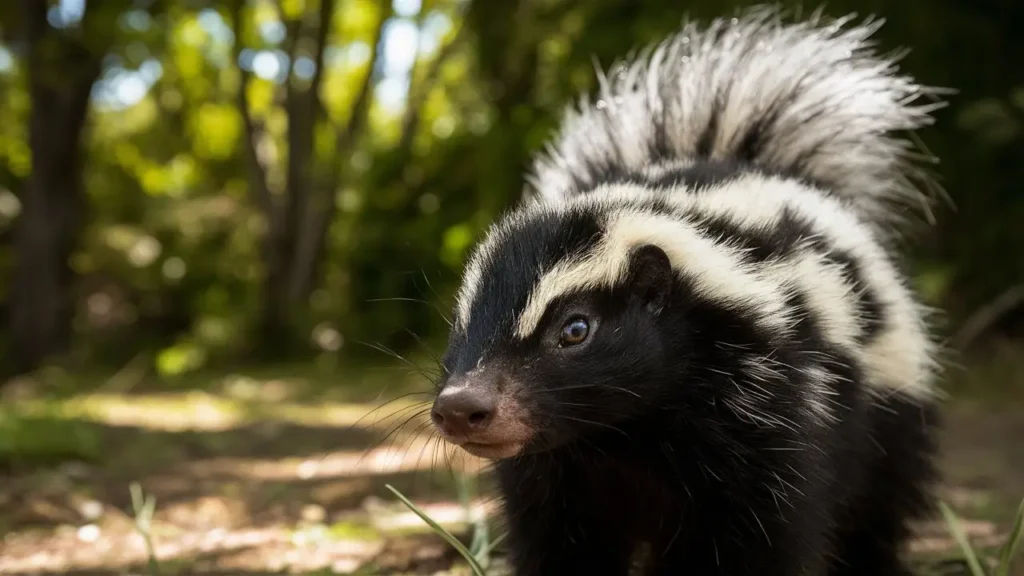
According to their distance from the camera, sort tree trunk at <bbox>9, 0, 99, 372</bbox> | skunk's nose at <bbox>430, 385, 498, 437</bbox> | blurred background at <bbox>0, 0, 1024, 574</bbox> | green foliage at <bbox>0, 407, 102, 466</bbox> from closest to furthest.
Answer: skunk's nose at <bbox>430, 385, 498, 437</bbox> < blurred background at <bbox>0, 0, 1024, 574</bbox> < green foliage at <bbox>0, 407, 102, 466</bbox> < tree trunk at <bbox>9, 0, 99, 372</bbox>

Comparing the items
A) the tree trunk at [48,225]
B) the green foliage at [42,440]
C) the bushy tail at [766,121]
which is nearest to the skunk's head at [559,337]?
the bushy tail at [766,121]

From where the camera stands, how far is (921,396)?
3.85m

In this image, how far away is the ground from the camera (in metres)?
3.94

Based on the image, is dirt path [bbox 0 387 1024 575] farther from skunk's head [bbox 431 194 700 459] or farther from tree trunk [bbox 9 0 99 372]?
tree trunk [bbox 9 0 99 372]

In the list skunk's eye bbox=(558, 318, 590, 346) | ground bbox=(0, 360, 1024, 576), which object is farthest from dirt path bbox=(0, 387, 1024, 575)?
skunk's eye bbox=(558, 318, 590, 346)

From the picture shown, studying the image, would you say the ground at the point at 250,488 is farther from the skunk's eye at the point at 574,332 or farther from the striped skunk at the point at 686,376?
the skunk's eye at the point at 574,332

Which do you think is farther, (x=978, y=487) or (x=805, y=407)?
(x=978, y=487)

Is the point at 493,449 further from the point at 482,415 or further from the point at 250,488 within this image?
the point at 250,488

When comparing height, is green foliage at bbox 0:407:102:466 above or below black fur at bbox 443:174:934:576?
below

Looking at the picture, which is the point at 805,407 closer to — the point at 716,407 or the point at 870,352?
the point at 716,407

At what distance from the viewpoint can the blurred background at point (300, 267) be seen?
15.7 ft

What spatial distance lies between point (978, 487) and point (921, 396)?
2333 millimetres

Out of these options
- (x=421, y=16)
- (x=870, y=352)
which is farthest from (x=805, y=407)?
(x=421, y=16)

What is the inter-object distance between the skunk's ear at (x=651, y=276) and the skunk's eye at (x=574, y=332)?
0.21 metres
